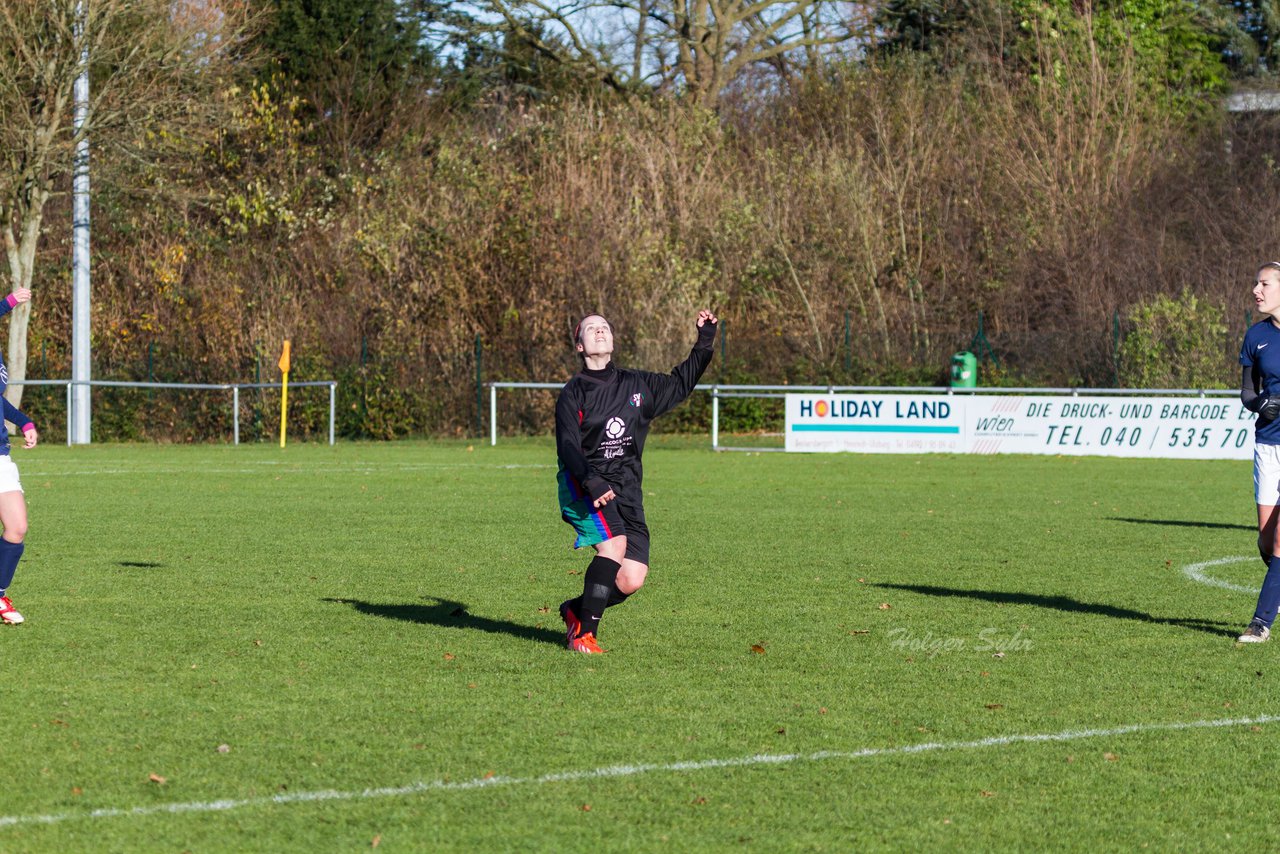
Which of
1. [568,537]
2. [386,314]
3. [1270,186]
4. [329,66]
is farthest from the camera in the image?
[329,66]

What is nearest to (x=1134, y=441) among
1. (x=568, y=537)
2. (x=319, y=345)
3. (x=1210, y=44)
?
(x=568, y=537)

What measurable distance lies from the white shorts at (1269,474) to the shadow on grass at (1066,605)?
0.85 m

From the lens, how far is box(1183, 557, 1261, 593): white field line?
11.1m

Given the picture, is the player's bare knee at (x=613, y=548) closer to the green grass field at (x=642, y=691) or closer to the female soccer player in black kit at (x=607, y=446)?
the female soccer player in black kit at (x=607, y=446)

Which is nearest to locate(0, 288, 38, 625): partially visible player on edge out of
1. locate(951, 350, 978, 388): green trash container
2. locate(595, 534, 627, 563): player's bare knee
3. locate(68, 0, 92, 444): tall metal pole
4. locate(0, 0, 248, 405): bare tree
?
locate(595, 534, 627, 563): player's bare knee

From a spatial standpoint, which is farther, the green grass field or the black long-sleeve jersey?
the black long-sleeve jersey

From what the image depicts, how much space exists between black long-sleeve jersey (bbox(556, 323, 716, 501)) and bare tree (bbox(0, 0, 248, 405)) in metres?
24.8

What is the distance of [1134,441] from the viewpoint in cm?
2561

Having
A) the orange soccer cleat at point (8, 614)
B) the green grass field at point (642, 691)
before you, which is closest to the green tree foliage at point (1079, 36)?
the green grass field at point (642, 691)

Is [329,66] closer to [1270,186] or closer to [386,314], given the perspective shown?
[386,314]

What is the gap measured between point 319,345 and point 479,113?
12936 mm

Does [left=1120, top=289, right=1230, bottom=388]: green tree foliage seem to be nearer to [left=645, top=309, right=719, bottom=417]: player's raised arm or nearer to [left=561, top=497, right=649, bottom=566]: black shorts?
[left=645, top=309, right=719, bottom=417]: player's raised arm

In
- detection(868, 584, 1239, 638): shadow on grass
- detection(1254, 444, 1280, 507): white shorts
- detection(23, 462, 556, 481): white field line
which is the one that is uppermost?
detection(1254, 444, 1280, 507): white shorts

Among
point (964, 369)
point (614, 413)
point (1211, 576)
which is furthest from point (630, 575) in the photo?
point (964, 369)
